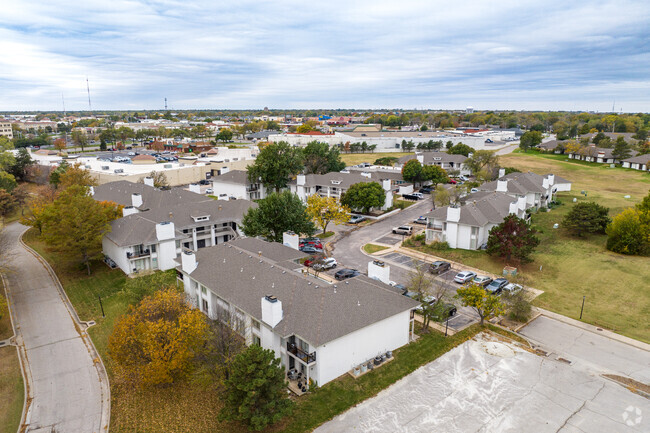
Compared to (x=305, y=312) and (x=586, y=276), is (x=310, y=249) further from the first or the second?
(x=586, y=276)

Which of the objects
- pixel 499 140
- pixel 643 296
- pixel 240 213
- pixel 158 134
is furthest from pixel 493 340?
pixel 158 134

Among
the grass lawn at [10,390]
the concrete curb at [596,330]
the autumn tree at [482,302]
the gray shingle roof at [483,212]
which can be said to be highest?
the gray shingle roof at [483,212]

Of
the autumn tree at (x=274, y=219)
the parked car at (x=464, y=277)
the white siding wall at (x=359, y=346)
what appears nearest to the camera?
the white siding wall at (x=359, y=346)

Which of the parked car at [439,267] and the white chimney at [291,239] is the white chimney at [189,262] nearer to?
the white chimney at [291,239]

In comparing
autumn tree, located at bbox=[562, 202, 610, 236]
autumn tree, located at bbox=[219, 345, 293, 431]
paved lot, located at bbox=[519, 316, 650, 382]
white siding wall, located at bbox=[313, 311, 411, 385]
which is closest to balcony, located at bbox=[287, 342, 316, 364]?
white siding wall, located at bbox=[313, 311, 411, 385]

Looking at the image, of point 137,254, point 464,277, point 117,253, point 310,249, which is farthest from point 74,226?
point 464,277

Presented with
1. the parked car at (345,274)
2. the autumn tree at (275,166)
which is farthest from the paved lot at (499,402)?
the autumn tree at (275,166)
